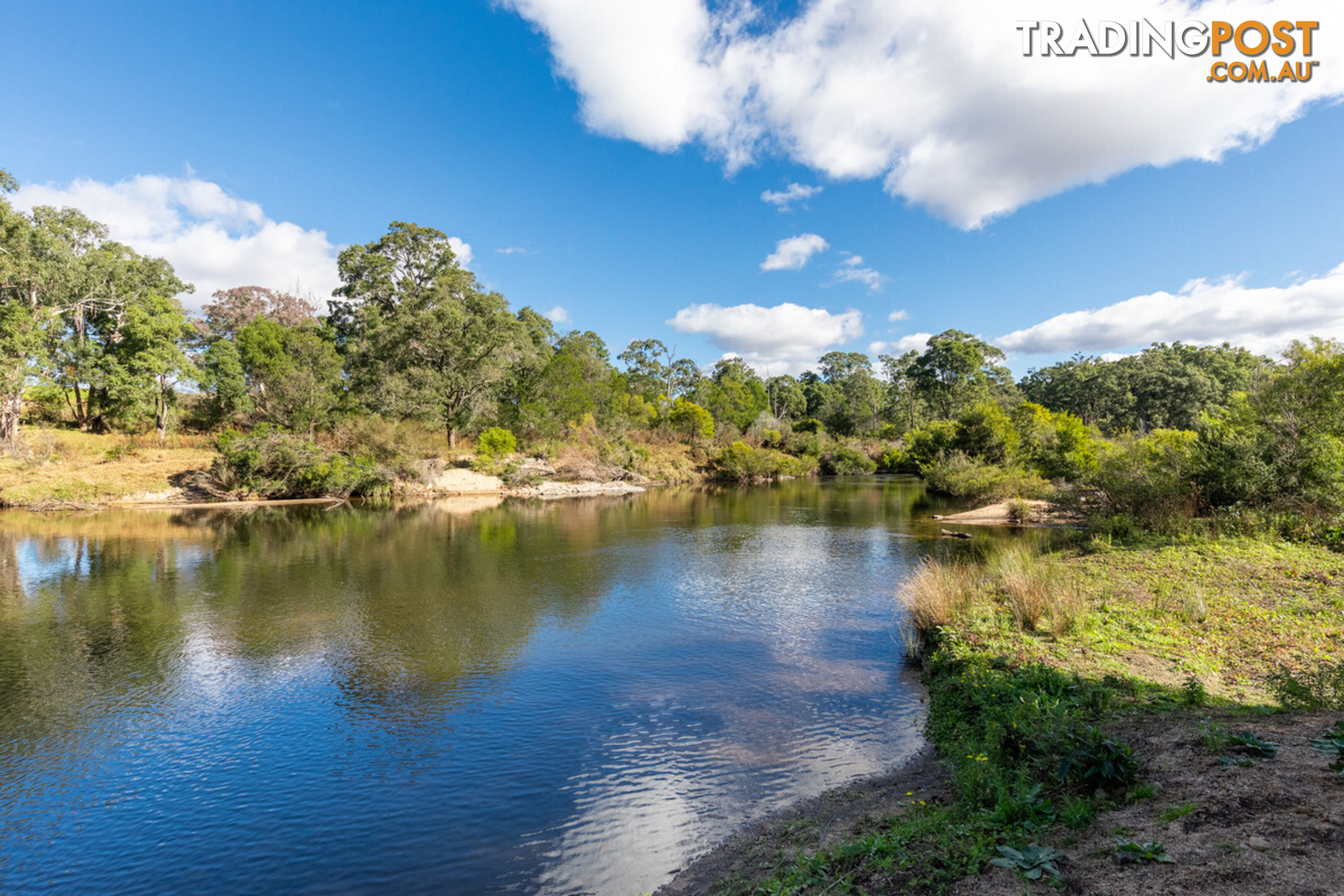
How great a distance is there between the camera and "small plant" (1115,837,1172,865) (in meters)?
4.25

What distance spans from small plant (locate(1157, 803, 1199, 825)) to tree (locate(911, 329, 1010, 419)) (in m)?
81.8

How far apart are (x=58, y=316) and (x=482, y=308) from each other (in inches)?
1135

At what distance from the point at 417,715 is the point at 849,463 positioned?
232 feet

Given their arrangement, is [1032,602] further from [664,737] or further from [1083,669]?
[664,737]

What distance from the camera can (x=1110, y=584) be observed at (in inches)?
568

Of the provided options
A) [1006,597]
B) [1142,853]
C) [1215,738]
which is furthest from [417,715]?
[1006,597]

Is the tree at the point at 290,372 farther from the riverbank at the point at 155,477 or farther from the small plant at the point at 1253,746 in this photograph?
the small plant at the point at 1253,746

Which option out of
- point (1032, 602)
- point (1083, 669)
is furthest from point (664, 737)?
point (1032, 602)

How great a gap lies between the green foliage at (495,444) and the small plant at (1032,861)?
166ft

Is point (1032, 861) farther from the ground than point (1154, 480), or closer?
closer

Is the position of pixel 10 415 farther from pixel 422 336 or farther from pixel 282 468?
pixel 422 336

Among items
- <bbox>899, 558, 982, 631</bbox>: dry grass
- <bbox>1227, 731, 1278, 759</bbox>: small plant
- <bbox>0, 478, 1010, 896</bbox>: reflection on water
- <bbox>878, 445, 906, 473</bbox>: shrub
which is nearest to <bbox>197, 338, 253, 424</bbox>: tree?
<bbox>0, 478, 1010, 896</bbox>: reflection on water

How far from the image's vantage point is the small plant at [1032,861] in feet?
14.5

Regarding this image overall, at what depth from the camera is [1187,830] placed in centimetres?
455
